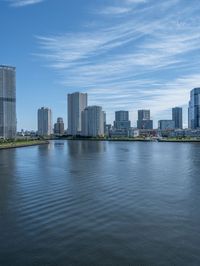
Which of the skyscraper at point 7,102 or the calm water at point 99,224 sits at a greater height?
the skyscraper at point 7,102

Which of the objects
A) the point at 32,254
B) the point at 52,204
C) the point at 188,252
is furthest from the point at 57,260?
the point at 52,204

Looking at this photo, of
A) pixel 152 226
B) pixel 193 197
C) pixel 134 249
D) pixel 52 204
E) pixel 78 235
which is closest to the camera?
pixel 134 249

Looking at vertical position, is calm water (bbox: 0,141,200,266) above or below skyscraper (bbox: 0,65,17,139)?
below

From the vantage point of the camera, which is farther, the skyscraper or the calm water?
the skyscraper

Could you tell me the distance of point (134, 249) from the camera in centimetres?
1184

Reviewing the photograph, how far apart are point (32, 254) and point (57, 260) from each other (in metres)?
1.05

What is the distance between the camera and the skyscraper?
624 ft

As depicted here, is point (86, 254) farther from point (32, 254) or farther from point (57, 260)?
point (32, 254)

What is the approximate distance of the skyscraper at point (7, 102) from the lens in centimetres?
19025

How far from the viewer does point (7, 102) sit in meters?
193

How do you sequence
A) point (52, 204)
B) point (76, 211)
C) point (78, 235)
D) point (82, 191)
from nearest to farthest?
1. point (78, 235)
2. point (76, 211)
3. point (52, 204)
4. point (82, 191)

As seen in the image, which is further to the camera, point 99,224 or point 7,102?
point 7,102

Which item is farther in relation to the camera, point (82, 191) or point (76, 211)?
point (82, 191)

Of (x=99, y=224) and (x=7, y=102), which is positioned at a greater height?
(x=7, y=102)
